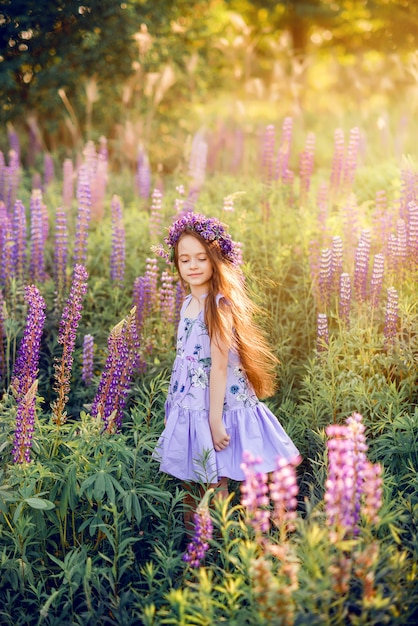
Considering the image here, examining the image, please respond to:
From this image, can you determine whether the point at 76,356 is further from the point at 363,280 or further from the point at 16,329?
the point at 363,280

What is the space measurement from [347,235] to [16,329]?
8.16 feet

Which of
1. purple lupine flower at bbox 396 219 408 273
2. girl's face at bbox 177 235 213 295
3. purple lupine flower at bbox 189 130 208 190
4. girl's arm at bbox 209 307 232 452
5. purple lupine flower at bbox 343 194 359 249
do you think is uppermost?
purple lupine flower at bbox 189 130 208 190

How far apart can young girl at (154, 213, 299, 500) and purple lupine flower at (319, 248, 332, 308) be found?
3.01 feet

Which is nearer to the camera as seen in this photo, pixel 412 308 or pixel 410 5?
pixel 412 308

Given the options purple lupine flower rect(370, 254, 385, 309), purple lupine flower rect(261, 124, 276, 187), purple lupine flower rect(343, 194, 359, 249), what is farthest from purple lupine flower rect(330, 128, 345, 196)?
purple lupine flower rect(370, 254, 385, 309)

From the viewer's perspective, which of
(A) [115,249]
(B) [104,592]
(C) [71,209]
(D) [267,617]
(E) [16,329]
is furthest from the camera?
(C) [71,209]

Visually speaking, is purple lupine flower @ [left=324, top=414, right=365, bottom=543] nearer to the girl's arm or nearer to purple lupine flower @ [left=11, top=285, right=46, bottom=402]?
the girl's arm

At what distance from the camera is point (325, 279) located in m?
4.39

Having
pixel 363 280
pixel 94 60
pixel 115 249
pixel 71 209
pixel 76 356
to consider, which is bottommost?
pixel 76 356

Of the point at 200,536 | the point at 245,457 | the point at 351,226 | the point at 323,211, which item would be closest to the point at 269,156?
the point at 323,211

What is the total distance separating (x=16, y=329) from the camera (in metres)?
4.64

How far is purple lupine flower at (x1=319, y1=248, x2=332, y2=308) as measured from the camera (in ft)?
14.0

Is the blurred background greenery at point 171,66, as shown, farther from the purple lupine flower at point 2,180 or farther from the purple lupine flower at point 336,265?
the purple lupine flower at point 336,265

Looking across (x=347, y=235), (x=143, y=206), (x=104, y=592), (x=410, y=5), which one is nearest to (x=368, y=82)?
(x=410, y=5)
